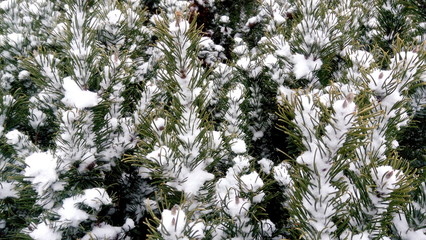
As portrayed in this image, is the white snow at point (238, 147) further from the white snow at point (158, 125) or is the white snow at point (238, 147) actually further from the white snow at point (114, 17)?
the white snow at point (114, 17)

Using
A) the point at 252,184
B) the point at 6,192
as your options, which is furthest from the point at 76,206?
the point at 252,184

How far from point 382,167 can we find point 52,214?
105 centimetres

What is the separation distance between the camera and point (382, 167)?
0.77 meters

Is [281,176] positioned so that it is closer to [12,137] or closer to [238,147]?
[238,147]

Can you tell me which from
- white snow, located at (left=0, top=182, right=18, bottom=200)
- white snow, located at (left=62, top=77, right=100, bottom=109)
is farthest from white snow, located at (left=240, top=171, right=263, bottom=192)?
white snow, located at (left=0, top=182, right=18, bottom=200)

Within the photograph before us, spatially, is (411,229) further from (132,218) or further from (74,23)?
(74,23)

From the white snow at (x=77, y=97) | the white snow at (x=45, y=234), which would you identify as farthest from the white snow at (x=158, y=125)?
the white snow at (x=45, y=234)

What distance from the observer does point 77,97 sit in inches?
41.9

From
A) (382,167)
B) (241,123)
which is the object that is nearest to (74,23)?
(241,123)

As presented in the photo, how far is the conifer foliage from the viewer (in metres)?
0.79

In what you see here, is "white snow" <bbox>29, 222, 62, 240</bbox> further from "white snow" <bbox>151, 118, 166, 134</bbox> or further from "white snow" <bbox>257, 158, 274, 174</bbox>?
"white snow" <bbox>257, 158, 274, 174</bbox>

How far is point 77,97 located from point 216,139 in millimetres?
537

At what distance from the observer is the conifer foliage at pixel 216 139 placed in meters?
0.79

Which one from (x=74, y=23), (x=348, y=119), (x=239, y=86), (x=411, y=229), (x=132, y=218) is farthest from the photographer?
(x=239, y=86)
